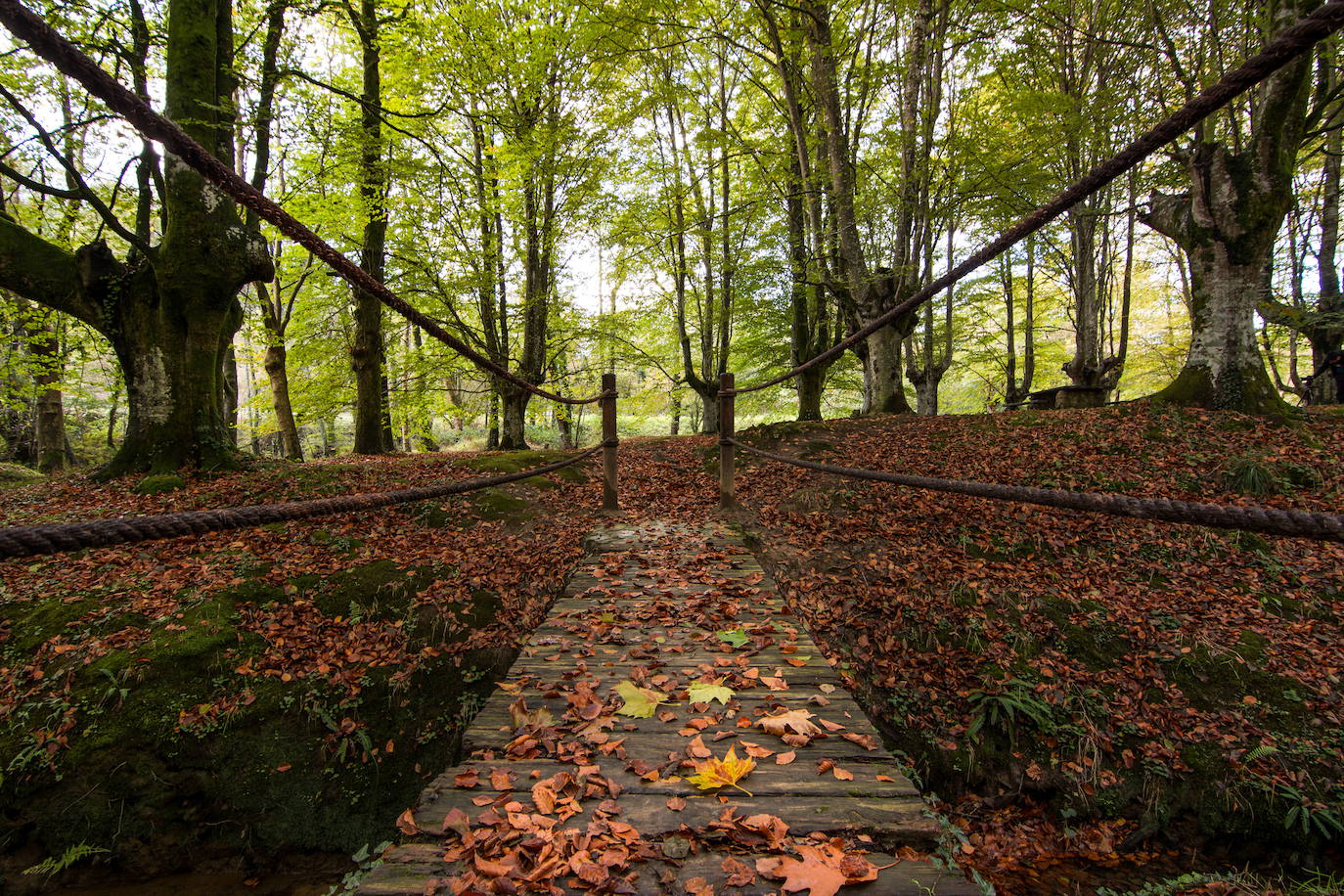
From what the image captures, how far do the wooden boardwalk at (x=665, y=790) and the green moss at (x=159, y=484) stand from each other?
18.5ft

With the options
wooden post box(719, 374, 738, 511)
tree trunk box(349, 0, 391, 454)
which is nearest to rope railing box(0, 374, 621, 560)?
wooden post box(719, 374, 738, 511)

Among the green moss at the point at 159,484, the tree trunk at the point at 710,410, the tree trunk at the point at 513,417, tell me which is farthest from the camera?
the tree trunk at the point at 710,410

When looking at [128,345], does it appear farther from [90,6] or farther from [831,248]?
[831,248]

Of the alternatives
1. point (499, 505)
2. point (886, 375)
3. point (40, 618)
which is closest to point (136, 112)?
point (40, 618)

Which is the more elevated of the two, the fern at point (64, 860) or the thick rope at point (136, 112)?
the thick rope at point (136, 112)

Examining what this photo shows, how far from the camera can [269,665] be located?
3.27 metres

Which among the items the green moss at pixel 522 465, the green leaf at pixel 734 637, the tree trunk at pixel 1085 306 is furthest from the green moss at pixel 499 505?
the tree trunk at pixel 1085 306

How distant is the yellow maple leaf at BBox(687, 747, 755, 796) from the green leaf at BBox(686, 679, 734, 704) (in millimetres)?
338

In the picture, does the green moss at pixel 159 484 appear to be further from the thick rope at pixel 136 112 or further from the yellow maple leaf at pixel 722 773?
the yellow maple leaf at pixel 722 773

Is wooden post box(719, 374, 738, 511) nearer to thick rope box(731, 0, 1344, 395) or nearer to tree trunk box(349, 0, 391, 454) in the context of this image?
thick rope box(731, 0, 1344, 395)

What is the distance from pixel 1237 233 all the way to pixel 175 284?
1271 centimetres

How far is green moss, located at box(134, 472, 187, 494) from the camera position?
5.46 meters

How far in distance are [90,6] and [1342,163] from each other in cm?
2130

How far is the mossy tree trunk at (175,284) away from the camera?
19.2ft
